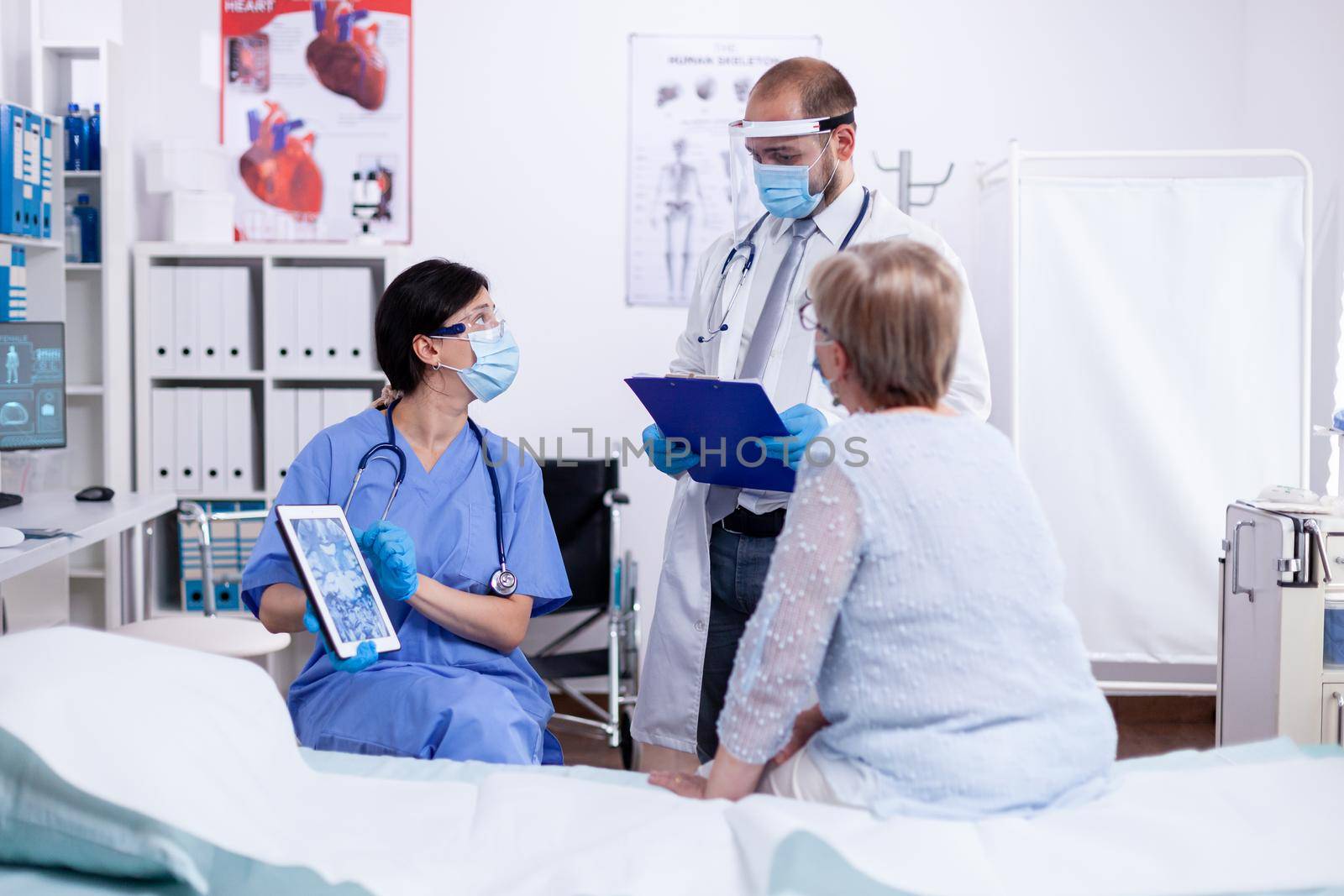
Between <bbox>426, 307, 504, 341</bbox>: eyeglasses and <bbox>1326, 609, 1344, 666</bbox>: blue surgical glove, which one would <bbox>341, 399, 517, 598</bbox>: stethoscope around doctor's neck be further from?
<bbox>1326, 609, 1344, 666</bbox>: blue surgical glove

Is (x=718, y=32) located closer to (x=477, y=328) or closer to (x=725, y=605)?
(x=477, y=328)

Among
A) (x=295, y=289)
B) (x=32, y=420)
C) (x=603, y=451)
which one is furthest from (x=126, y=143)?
(x=603, y=451)

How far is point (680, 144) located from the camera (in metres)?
3.43

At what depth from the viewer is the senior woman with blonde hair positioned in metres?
1.07

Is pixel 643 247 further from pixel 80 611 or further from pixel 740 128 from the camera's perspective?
pixel 80 611

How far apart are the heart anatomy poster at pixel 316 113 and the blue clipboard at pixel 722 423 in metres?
2.03

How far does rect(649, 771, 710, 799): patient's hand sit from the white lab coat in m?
0.54

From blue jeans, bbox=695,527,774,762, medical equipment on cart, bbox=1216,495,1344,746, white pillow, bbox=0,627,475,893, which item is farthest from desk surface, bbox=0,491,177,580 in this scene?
medical equipment on cart, bbox=1216,495,1344,746

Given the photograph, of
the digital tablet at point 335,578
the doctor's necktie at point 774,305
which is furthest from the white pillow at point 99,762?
the doctor's necktie at point 774,305

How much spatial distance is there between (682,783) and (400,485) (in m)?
0.73

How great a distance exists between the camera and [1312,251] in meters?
3.04

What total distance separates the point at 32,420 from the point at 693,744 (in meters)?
1.81

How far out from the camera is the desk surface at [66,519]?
215cm

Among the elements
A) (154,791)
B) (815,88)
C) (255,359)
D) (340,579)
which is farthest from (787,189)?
(255,359)
